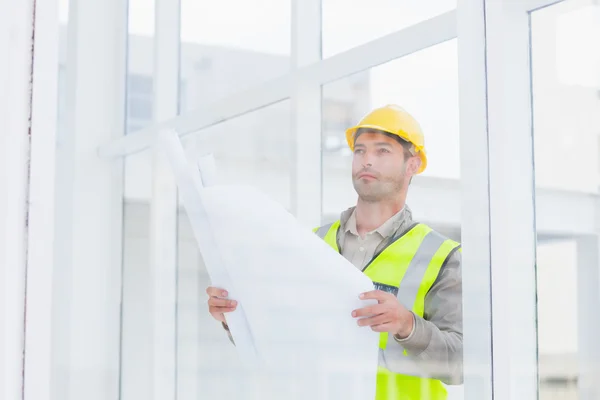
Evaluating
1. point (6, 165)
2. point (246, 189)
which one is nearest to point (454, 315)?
point (246, 189)

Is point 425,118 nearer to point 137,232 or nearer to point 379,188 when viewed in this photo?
point 379,188

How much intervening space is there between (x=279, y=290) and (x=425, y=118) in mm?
369

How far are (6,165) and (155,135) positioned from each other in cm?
22

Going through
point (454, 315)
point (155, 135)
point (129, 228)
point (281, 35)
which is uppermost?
point (281, 35)

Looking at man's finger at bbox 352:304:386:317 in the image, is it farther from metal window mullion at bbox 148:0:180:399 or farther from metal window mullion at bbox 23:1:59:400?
metal window mullion at bbox 23:1:59:400

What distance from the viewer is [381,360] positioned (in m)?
1.15

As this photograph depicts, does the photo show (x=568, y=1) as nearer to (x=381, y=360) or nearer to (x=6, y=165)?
(x=381, y=360)

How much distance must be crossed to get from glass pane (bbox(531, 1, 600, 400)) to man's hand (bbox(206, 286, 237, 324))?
505mm

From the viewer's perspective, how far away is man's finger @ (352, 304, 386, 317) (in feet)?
3.73

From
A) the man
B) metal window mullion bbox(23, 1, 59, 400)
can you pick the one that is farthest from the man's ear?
metal window mullion bbox(23, 1, 59, 400)

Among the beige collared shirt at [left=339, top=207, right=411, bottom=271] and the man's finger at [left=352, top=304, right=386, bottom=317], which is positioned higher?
the beige collared shirt at [left=339, top=207, right=411, bottom=271]

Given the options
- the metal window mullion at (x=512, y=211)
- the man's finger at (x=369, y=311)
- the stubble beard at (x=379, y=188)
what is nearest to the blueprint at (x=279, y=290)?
the man's finger at (x=369, y=311)

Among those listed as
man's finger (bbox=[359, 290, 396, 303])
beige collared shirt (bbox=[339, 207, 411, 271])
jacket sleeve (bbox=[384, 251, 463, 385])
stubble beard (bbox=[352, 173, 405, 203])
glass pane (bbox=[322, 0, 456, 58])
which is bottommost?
jacket sleeve (bbox=[384, 251, 463, 385])

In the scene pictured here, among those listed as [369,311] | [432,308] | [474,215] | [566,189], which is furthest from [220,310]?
[566,189]
